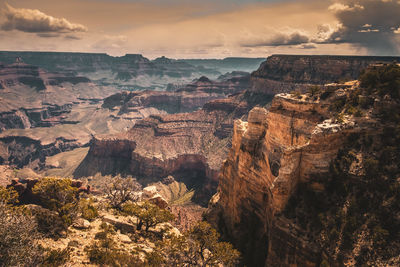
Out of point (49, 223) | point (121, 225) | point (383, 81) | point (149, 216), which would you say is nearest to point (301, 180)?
point (383, 81)

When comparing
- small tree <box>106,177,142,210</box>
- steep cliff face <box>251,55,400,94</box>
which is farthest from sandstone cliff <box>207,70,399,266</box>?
steep cliff face <box>251,55,400,94</box>

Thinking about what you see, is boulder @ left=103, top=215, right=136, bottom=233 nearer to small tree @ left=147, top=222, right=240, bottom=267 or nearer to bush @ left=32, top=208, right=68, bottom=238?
small tree @ left=147, top=222, right=240, bottom=267

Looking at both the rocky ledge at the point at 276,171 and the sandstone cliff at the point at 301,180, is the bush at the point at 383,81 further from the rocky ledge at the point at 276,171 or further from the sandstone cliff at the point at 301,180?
the rocky ledge at the point at 276,171

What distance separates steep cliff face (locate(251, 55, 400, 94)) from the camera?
13488cm

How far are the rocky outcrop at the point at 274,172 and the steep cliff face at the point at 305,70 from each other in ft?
307

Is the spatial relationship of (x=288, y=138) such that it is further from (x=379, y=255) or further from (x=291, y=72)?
(x=291, y=72)

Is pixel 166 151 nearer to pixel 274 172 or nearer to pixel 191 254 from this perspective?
pixel 274 172

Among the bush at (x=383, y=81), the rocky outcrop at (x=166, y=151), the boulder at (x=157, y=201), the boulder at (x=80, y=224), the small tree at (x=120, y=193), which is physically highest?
the bush at (x=383, y=81)

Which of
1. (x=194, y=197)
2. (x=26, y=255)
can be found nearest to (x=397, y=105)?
(x=26, y=255)

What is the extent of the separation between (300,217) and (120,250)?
22261 millimetres

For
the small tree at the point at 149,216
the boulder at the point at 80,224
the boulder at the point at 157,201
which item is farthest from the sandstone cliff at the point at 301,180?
the boulder at the point at 80,224

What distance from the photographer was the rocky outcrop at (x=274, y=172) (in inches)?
1256

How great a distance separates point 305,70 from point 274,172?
454ft

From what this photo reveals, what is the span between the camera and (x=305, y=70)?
162m
